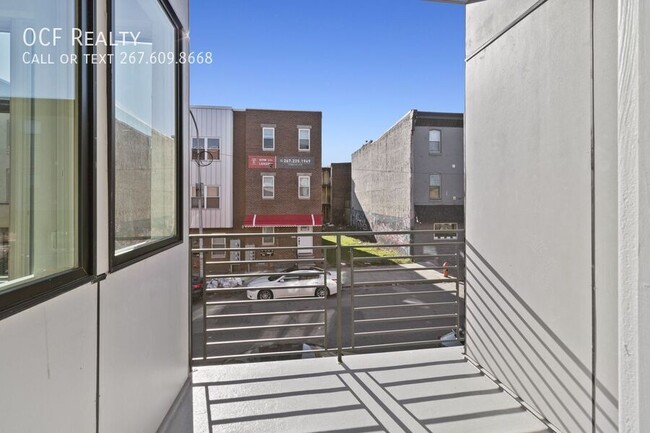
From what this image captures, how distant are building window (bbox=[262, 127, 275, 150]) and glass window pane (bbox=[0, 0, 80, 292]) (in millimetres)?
12103

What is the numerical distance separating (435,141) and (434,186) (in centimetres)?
191

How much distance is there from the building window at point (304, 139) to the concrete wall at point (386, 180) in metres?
4.14

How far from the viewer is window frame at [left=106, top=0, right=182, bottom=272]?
1094 mm

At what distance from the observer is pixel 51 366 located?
79cm

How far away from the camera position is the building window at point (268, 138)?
499 inches

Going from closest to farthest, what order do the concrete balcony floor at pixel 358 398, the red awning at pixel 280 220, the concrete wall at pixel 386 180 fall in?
1. the concrete balcony floor at pixel 358 398
2. the red awning at pixel 280 220
3. the concrete wall at pixel 386 180

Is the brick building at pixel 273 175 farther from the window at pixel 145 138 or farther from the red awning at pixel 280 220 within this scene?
the window at pixel 145 138

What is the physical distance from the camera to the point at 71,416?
0.87 metres

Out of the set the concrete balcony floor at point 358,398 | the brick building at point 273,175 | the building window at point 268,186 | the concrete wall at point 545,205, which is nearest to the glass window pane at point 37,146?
the concrete balcony floor at point 358,398

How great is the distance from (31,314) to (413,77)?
7.49m

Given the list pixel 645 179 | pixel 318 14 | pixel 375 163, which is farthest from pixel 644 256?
pixel 375 163

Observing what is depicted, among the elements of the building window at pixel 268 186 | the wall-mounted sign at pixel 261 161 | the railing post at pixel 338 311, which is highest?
the wall-mounted sign at pixel 261 161

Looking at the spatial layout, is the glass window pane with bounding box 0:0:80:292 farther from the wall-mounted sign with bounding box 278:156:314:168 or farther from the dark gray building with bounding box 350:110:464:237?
the dark gray building with bounding box 350:110:464:237

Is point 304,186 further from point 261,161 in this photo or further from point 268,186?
point 261,161
